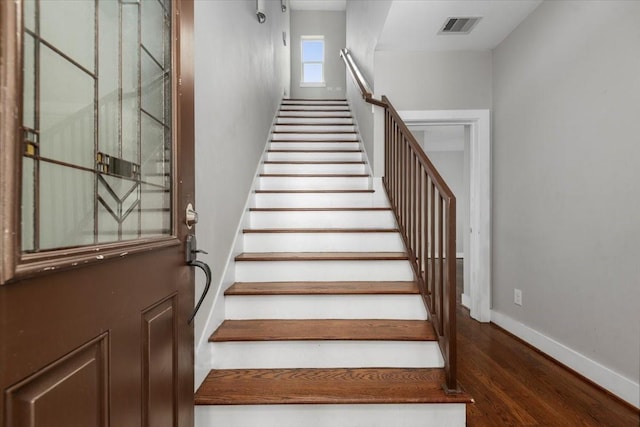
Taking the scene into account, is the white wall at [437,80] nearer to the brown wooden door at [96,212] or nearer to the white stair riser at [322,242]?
the white stair riser at [322,242]

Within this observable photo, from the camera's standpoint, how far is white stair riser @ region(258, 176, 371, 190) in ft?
9.93

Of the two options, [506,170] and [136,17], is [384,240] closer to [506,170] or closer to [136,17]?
[506,170]

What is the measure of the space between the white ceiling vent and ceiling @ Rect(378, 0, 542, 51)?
0.12ft

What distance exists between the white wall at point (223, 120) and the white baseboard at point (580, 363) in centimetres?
218

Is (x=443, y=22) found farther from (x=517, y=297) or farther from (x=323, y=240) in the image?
(x=517, y=297)

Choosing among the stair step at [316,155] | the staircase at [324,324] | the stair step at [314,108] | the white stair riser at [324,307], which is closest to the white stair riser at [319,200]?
the staircase at [324,324]

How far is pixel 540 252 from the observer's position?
7.88 feet

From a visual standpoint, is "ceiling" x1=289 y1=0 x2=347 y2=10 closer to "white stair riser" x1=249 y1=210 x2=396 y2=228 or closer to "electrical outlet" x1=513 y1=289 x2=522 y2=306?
"white stair riser" x1=249 y1=210 x2=396 y2=228

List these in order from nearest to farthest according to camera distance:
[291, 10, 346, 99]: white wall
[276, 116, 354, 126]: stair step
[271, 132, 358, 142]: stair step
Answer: [271, 132, 358, 142]: stair step
[276, 116, 354, 126]: stair step
[291, 10, 346, 99]: white wall

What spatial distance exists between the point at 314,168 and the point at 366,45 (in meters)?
1.44

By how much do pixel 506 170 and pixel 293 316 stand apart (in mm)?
2209

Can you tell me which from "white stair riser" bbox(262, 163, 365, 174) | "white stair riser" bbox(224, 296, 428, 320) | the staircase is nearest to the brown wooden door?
the staircase

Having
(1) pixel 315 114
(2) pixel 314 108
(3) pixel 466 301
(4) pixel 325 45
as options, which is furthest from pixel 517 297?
(4) pixel 325 45

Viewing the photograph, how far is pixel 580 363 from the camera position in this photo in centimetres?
200
